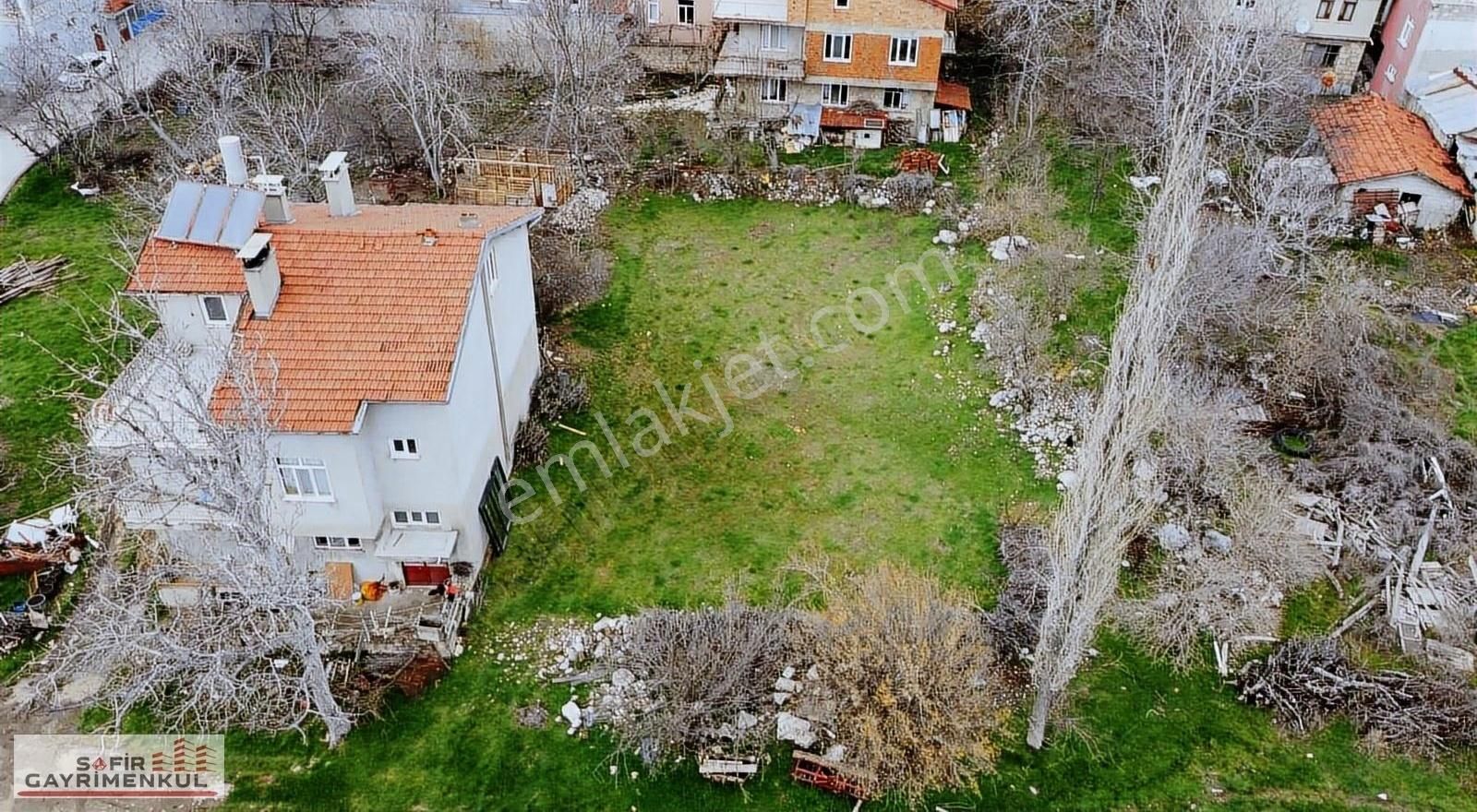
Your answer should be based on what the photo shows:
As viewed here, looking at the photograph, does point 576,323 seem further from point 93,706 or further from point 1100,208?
point 1100,208

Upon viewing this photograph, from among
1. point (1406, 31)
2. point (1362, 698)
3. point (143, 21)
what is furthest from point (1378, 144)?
point (143, 21)

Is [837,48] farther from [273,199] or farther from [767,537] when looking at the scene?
[273,199]

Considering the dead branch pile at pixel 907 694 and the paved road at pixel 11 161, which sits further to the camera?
the paved road at pixel 11 161

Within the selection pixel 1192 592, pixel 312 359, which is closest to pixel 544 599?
pixel 312 359

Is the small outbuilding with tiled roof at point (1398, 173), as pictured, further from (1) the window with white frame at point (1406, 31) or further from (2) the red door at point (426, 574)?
(2) the red door at point (426, 574)

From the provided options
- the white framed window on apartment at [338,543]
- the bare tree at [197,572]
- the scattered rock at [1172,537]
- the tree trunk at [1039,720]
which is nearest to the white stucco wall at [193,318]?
the bare tree at [197,572]
